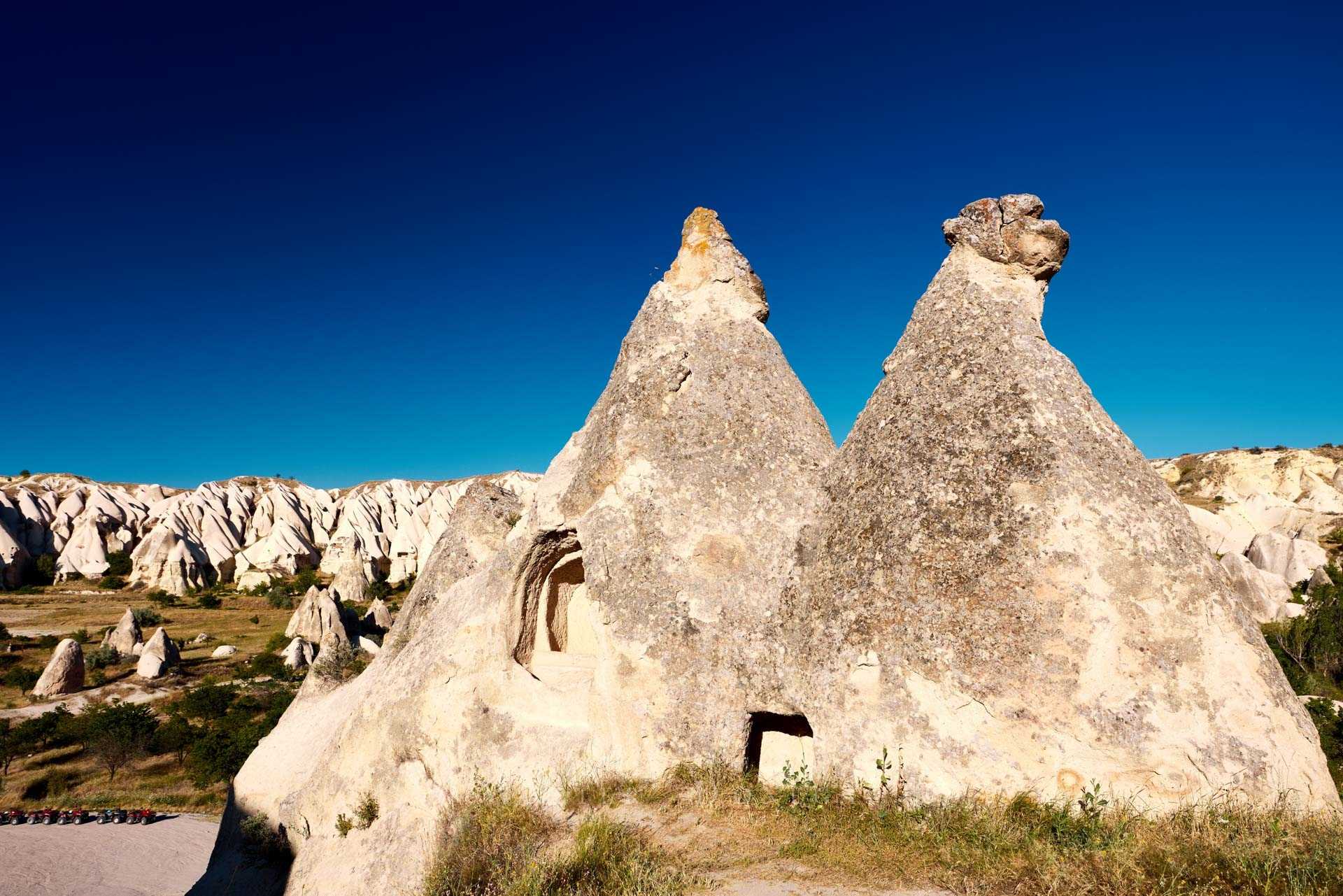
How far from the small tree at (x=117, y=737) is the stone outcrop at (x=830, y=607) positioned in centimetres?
1736

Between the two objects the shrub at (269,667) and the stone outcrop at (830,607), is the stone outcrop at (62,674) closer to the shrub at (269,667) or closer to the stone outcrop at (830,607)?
the shrub at (269,667)

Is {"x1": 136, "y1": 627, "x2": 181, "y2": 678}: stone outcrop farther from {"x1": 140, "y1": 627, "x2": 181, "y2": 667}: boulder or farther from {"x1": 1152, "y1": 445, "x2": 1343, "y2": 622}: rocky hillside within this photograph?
{"x1": 1152, "y1": 445, "x2": 1343, "y2": 622}: rocky hillside

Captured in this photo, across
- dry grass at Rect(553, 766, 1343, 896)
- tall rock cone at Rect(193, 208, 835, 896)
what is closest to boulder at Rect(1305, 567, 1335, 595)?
dry grass at Rect(553, 766, 1343, 896)

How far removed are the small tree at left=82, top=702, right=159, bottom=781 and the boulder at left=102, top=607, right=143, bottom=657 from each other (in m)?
11.3

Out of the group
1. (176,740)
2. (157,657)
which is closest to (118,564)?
(157,657)

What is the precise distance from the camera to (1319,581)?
26.9 m

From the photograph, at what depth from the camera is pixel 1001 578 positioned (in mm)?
6176

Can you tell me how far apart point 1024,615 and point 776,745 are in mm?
2965

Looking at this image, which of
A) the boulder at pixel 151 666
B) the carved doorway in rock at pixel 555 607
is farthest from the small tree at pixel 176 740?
the carved doorway in rock at pixel 555 607

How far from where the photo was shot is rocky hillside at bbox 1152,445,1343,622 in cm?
2744

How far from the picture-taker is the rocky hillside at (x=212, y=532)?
60.9 meters

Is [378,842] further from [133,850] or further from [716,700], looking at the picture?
[133,850]

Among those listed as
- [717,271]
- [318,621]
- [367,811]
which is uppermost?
[717,271]

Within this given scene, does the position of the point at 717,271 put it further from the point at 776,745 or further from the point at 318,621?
the point at 318,621
